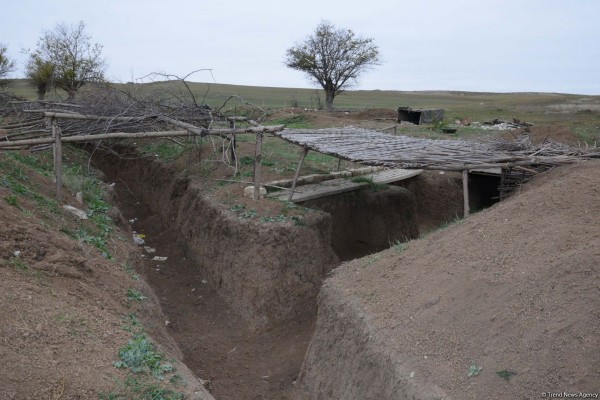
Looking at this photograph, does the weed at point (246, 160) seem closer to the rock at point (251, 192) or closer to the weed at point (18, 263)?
the rock at point (251, 192)

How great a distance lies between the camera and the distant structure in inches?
1016

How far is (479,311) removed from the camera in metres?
5.00

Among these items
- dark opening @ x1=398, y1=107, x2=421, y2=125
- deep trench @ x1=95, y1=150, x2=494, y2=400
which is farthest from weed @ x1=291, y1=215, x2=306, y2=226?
dark opening @ x1=398, y1=107, x2=421, y2=125

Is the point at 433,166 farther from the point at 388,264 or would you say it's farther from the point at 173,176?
the point at 173,176

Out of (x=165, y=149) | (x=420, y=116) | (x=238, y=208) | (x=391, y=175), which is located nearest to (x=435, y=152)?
(x=238, y=208)

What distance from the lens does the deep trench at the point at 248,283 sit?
25.0 feet

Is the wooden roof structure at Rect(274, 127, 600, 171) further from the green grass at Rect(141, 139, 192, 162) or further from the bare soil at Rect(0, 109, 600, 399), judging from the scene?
the green grass at Rect(141, 139, 192, 162)

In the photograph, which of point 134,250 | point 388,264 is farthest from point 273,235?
point 388,264

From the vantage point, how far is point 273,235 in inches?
349

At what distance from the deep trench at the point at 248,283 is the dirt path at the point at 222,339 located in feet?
0.04

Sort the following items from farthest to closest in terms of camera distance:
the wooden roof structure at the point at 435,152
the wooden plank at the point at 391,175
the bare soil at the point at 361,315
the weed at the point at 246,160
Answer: the weed at the point at 246,160, the wooden plank at the point at 391,175, the wooden roof structure at the point at 435,152, the bare soil at the point at 361,315

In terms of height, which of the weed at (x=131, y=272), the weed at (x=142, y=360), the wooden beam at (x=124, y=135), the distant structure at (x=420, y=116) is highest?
the distant structure at (x=420, y=116)

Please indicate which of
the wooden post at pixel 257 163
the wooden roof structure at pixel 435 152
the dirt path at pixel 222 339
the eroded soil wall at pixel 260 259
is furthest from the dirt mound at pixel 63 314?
the wooden roof structure at pixel 435 152

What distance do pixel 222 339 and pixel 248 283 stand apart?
903mm
